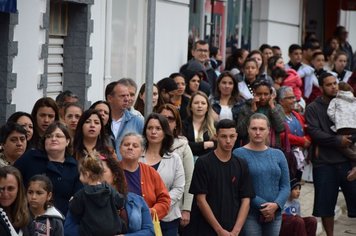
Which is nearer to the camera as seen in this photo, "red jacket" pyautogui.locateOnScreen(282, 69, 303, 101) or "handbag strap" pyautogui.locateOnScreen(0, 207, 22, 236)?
"handbag strap" pyautogui.locateOnScreen(0, 207, 22, 236)

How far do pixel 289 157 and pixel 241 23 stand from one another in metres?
10.2

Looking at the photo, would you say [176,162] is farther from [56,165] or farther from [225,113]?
[225,113]

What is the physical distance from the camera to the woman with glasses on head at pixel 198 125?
11344 mm

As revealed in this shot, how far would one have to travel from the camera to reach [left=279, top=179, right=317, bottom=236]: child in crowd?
11.0m

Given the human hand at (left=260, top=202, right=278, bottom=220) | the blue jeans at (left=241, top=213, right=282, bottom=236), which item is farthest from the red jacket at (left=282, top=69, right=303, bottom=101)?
the human hand at (left=260, top=202, right=278, bottom=220)

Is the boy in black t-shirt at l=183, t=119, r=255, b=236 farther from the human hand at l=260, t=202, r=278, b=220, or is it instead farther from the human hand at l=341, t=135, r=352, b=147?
the human hand at l=341, t=135, r=352, b=147

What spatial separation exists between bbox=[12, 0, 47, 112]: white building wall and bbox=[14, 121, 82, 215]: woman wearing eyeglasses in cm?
331

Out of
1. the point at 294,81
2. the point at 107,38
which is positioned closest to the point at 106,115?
the point at 107,38

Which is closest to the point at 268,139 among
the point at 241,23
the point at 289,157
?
the point at 289,157

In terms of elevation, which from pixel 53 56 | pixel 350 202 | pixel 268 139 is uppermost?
pixel 53 56

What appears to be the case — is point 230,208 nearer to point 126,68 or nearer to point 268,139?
point 268,139

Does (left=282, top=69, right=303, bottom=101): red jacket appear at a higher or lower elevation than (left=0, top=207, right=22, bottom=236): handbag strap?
higher

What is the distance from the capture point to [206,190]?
9.98m

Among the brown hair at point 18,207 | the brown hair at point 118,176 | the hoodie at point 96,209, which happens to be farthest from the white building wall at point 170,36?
the brown hair at point 18,207
